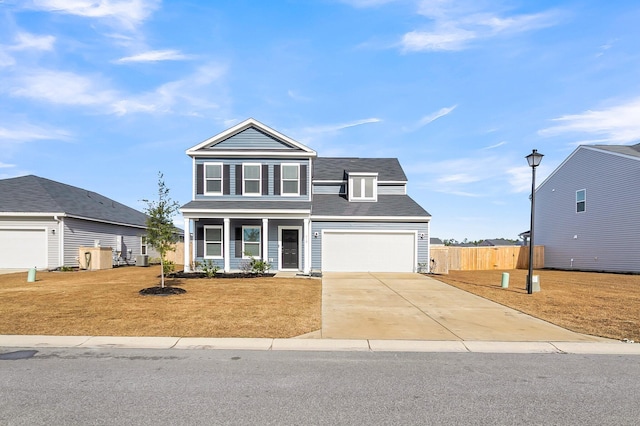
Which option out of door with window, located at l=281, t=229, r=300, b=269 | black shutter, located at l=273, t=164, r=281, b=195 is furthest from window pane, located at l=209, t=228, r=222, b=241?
black shutter, located at l=273, t=164, r=281, b=195

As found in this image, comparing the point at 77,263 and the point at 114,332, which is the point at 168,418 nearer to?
the point at 114,332

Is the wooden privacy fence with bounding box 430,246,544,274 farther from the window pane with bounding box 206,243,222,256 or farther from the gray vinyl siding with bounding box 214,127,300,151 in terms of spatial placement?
the window pane with bounding box 206,243,222,256

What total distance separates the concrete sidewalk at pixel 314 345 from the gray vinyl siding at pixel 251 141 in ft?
46.7

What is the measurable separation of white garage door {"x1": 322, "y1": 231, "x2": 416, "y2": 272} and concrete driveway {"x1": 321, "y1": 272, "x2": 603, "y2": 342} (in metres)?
5.89

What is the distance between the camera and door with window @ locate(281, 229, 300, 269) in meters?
20.6

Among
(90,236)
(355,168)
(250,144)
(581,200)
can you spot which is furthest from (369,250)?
(90,236)

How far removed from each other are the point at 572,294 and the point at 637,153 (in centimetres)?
1566

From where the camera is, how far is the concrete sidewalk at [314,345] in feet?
23.2

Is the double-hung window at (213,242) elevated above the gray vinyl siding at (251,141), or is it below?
below

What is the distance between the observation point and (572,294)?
14.1 metres

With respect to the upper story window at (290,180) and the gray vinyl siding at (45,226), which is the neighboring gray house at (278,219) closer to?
the upper story window at (290,180)

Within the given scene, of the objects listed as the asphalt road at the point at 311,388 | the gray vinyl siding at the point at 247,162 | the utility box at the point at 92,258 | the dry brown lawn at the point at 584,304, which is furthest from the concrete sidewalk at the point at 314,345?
the utility box at the point at 92,258

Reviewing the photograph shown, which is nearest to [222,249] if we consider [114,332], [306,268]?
[306,268]

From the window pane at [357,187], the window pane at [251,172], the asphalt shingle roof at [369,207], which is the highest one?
the window pane at [251,172]
